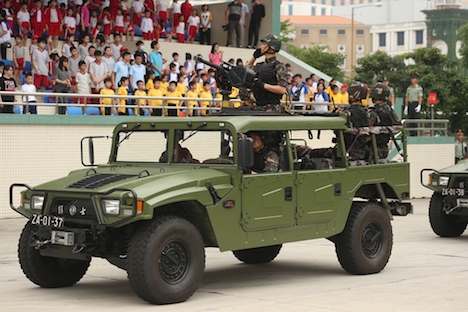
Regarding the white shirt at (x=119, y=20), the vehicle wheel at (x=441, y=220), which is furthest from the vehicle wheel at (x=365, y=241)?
the white shirt at (x=119, y=20)

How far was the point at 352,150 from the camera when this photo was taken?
12664 mm

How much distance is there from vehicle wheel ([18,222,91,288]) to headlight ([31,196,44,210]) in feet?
0.78

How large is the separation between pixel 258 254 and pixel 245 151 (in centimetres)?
318

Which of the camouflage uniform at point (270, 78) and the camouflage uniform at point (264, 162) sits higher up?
the camouflage uniform at point (270, 78)

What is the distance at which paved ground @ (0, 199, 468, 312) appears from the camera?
1005 centimetres

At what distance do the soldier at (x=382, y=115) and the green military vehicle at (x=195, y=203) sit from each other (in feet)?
1.14

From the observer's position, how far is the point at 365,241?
40.2 ft

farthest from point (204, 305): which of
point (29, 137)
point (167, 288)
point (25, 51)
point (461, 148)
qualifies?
point (461, 148)

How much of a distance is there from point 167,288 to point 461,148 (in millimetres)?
20921

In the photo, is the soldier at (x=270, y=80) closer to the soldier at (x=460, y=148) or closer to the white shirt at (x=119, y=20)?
the white shirt at (x=119, y=20)

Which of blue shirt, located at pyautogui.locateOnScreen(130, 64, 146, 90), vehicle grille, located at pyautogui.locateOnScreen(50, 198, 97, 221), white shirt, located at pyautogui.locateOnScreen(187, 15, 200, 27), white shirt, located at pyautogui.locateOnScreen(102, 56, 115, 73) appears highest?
white shirt, located at pyautogui.locateOnScreen(187, 15, 200, 27)

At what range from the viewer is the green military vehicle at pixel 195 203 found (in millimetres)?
9953

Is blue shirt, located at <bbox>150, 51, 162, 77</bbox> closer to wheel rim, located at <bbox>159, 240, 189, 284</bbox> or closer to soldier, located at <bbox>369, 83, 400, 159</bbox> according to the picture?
soldier, located at <bbox>369, 83, 400, 159</bbox>

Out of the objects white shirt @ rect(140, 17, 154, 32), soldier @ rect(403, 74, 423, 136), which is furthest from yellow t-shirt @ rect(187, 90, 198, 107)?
soldier @ rect(403, 74, 423, 136)
